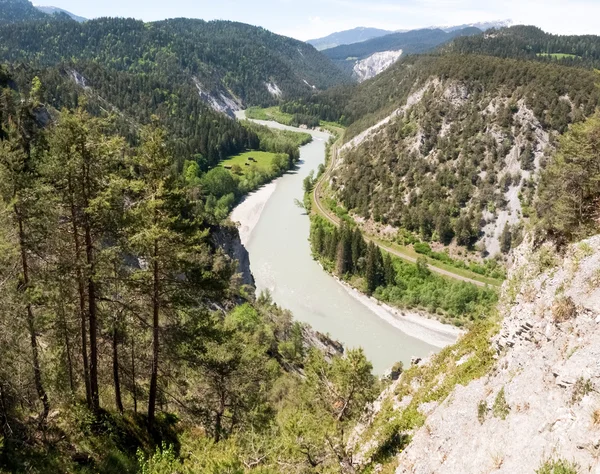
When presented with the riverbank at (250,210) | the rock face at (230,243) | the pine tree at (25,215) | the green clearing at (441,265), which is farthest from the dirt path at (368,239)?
the pine tree at (25,215)

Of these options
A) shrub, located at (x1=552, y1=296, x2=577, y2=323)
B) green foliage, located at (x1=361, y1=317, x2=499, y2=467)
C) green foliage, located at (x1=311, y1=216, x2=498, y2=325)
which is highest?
shrub, located at (x1=552, y1=296, x2=577, y2=323)

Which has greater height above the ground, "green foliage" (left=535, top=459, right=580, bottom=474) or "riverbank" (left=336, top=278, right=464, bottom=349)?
"green foliage" (left=535, top=459, right=580, bottom=474)

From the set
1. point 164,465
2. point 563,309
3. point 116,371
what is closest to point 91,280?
point 116,371

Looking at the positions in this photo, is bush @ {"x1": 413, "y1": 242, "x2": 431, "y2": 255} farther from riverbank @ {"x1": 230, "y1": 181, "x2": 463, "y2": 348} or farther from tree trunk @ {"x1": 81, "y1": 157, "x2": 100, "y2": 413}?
tree trunk @ {"x1": 81, "y1": 157, "x2": 100, "y2": 413}

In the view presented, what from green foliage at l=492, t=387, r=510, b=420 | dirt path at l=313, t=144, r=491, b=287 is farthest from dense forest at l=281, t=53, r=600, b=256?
green foliage at l=492, t=387, r=510, b=420

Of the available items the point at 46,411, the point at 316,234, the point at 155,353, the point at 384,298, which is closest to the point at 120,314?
the point at 155,353

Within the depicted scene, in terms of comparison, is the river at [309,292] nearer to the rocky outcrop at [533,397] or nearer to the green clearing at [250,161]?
the rocky outcrop at [533,397]

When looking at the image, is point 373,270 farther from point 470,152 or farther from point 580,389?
point 580,389
